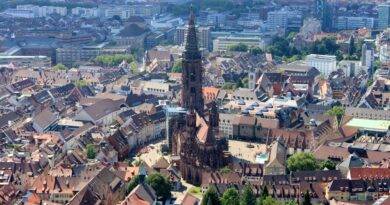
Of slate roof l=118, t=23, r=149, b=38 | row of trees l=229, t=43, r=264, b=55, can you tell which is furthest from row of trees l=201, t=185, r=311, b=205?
slate roof l=118, t=23, r=149, b=38

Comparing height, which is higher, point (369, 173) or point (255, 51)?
point (255, 51)

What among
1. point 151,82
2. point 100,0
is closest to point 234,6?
point 100,0

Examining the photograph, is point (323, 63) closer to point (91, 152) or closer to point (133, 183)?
point (91, 152)

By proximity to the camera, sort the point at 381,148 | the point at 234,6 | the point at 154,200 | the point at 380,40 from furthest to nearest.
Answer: the point at 234,6 → the point at 380,40 → the point at 381,148 → the point at 154,200

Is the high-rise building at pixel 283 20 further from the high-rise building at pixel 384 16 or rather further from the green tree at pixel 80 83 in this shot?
the green tree at pixel 80 83

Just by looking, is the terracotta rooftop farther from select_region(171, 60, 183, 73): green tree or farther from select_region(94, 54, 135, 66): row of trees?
select_region(94, 54, 135, 66): row of trees

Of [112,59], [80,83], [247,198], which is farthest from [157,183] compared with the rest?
[112,59]

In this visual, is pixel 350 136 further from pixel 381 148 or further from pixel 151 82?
pixel 151 82
